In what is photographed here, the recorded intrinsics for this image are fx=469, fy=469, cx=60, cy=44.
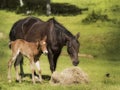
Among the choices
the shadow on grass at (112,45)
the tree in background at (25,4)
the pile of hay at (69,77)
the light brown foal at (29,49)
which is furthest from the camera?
the tree in background at (25,4)

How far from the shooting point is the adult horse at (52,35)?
730 inches

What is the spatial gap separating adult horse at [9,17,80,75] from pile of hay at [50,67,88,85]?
1.22 m

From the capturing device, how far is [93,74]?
75.8ft

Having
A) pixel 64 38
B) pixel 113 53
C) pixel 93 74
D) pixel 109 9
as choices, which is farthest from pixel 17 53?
pixel 109 9

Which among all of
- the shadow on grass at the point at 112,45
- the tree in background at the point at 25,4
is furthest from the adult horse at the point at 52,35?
the tree in background at the point at 25,4

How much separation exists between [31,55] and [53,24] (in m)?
2.62

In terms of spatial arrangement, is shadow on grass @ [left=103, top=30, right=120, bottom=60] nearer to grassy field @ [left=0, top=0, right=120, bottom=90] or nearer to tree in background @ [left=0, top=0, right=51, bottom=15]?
grassy field @ [left=0, top=0, right=120, bottom=90]

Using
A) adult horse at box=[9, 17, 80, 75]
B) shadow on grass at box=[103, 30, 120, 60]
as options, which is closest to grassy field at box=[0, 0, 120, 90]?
shadow on grass at box=[103, 30, 120, 60]

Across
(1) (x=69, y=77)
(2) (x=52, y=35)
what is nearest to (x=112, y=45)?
(2) (x=52, y=35)

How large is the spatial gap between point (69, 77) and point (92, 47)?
15.9m

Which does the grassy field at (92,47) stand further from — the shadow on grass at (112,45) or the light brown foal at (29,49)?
the light brown foal at (29,49)

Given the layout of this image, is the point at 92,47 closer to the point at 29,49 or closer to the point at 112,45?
the point at 112,45

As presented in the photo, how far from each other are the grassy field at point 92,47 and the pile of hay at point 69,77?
36 cm

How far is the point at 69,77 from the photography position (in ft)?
56.3
